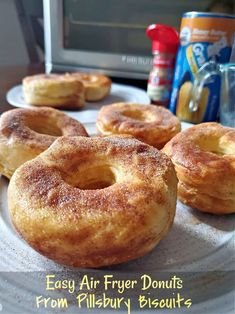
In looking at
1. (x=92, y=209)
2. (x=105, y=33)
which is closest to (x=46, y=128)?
(x=92, y=209)

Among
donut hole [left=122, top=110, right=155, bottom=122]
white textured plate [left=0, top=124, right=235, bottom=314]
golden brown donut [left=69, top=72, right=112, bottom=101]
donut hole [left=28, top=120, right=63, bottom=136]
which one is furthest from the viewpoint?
golden brown donut [left=69, top=72, right=112, bottom=101]

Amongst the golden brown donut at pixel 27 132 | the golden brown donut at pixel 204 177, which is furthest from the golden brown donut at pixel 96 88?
the golden brown donut at pixel 204 177

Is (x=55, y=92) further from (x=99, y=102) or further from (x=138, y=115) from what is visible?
(x=138, y=115)

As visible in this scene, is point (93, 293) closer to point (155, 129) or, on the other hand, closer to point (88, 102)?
point (155, 129)

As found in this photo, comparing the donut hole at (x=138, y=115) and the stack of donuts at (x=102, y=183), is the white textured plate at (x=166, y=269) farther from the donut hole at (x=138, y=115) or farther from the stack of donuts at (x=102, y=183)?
the donut hole at (x=138, y=115)

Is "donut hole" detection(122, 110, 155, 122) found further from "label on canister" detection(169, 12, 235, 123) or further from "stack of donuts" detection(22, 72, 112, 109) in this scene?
"stack of donuts" detection(22, 72, 112, 109)

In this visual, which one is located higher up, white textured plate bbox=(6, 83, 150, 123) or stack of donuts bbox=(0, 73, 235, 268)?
stack of donuts bbox=(0, 73, 235, 268)

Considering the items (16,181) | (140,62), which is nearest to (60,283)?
(16,181)

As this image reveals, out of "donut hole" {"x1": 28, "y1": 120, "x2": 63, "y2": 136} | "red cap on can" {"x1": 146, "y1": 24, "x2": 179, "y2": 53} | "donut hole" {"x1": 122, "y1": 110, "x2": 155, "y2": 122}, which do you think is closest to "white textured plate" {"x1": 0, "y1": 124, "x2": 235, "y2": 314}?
"donut hole" {"x1": 28, "y1": 120, "x2": 63, "y2": 136}
